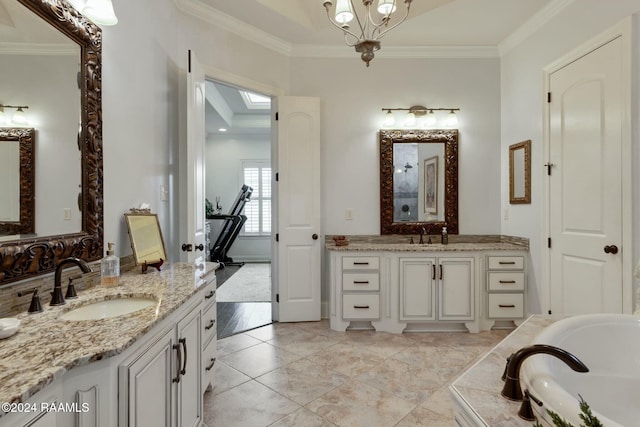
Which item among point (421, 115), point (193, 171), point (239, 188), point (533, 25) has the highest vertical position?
point (533, 25)

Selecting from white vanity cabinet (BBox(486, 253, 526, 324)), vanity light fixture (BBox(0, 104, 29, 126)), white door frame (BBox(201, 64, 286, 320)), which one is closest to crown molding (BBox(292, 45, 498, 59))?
white door frame (BBox(201, 64, 286, 320))

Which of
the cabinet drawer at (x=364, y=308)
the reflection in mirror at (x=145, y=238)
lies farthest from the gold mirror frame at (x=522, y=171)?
the reflection in mirror at (x=145, y=238)

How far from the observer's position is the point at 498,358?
1266 millimetres

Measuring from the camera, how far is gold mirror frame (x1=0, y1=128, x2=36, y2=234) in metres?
1.24

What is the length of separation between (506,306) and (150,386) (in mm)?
3230

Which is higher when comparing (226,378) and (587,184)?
(587,184)

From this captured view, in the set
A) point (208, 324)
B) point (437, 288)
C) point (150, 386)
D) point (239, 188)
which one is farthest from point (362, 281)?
→ point (239, 188)

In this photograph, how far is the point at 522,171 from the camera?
10.6ft

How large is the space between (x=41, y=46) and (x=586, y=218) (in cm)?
347

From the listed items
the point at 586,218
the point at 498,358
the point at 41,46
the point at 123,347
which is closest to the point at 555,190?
the point at 586,218

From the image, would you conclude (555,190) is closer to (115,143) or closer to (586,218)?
(586,218)

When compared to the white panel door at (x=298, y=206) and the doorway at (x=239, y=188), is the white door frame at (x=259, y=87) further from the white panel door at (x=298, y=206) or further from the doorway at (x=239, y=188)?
the doorway at (x=239, y=188)

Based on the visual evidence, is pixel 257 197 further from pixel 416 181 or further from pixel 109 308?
pixel 109 308

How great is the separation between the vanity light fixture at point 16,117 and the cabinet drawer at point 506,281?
3598 mm
